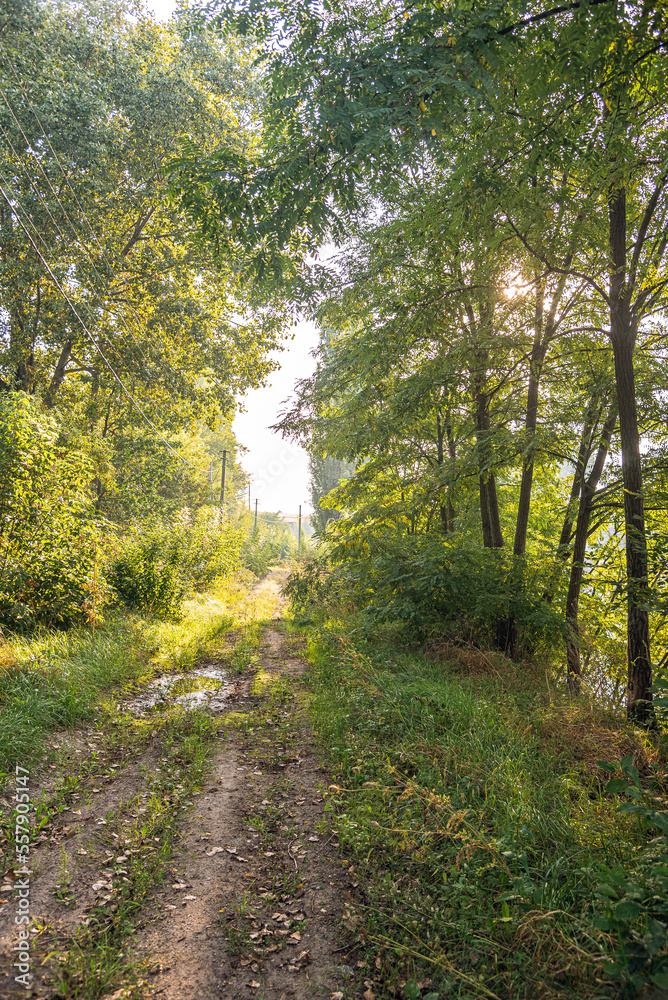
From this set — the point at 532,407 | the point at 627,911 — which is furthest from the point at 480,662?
the point at 627,911

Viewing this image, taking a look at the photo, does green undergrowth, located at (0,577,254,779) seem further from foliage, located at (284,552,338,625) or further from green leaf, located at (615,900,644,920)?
green leaf, located at (615,900,644,920)

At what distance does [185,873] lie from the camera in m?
3.37

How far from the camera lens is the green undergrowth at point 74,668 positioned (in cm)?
473

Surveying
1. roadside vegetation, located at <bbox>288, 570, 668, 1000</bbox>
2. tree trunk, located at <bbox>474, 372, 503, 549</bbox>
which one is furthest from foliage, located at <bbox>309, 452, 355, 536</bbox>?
roadside vegetation, located at <bbox>288, 570, 668, 1000</bbox>

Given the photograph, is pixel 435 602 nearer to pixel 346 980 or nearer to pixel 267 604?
pixel 346 980

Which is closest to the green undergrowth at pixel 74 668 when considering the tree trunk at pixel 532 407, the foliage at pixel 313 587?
the foliage at pixel 313 587

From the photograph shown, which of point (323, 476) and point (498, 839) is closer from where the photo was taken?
point (498, 839)

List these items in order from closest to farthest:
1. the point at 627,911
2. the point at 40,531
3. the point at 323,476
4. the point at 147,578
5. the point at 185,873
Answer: the point at 627,911 → the point at 185,873 → the point at 40,531 → the point at 147,578 → the point at 323,476

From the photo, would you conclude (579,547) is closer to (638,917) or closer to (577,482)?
(577,482)

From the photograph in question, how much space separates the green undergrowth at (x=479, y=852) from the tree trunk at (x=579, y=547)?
154cm

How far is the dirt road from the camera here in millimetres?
2586

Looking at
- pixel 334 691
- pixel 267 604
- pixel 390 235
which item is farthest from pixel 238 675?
pixel 267 604

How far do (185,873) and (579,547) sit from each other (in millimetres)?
5981

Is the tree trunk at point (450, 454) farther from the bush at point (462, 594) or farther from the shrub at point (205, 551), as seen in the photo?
the shrub at point (205, 551)
